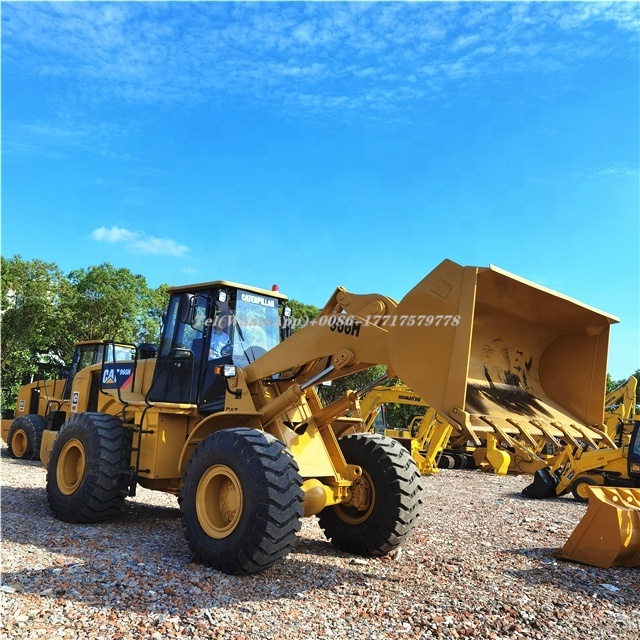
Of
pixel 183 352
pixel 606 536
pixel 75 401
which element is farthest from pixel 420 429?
pixel 183 352

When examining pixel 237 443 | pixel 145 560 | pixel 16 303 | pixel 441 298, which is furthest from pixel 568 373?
pixel 16 303

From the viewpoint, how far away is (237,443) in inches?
238

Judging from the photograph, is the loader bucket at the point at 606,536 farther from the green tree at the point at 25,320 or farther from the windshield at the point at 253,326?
the green tree at the point at 25,320

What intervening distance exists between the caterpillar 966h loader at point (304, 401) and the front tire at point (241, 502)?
0.01 metres

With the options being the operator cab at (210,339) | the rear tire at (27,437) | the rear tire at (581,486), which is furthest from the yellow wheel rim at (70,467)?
the rear tire at (581,486)

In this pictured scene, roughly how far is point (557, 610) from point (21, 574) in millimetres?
4682

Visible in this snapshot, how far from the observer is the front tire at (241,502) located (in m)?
5.62

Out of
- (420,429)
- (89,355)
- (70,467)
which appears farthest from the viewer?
(420,429)

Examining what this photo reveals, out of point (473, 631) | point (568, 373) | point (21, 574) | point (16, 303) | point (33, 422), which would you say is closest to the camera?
point (473, 631)

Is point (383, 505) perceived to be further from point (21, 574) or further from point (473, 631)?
point (21, 574)

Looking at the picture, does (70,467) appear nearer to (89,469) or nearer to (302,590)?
(89,469)

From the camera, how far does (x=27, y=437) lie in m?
15.7

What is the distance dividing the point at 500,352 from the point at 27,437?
43.4 feet

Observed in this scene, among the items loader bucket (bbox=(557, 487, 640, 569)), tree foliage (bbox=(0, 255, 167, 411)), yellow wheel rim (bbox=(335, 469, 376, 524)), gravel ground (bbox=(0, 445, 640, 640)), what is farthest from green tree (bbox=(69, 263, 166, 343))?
loader bucket (bbox=(557, 487, 640, 569))
